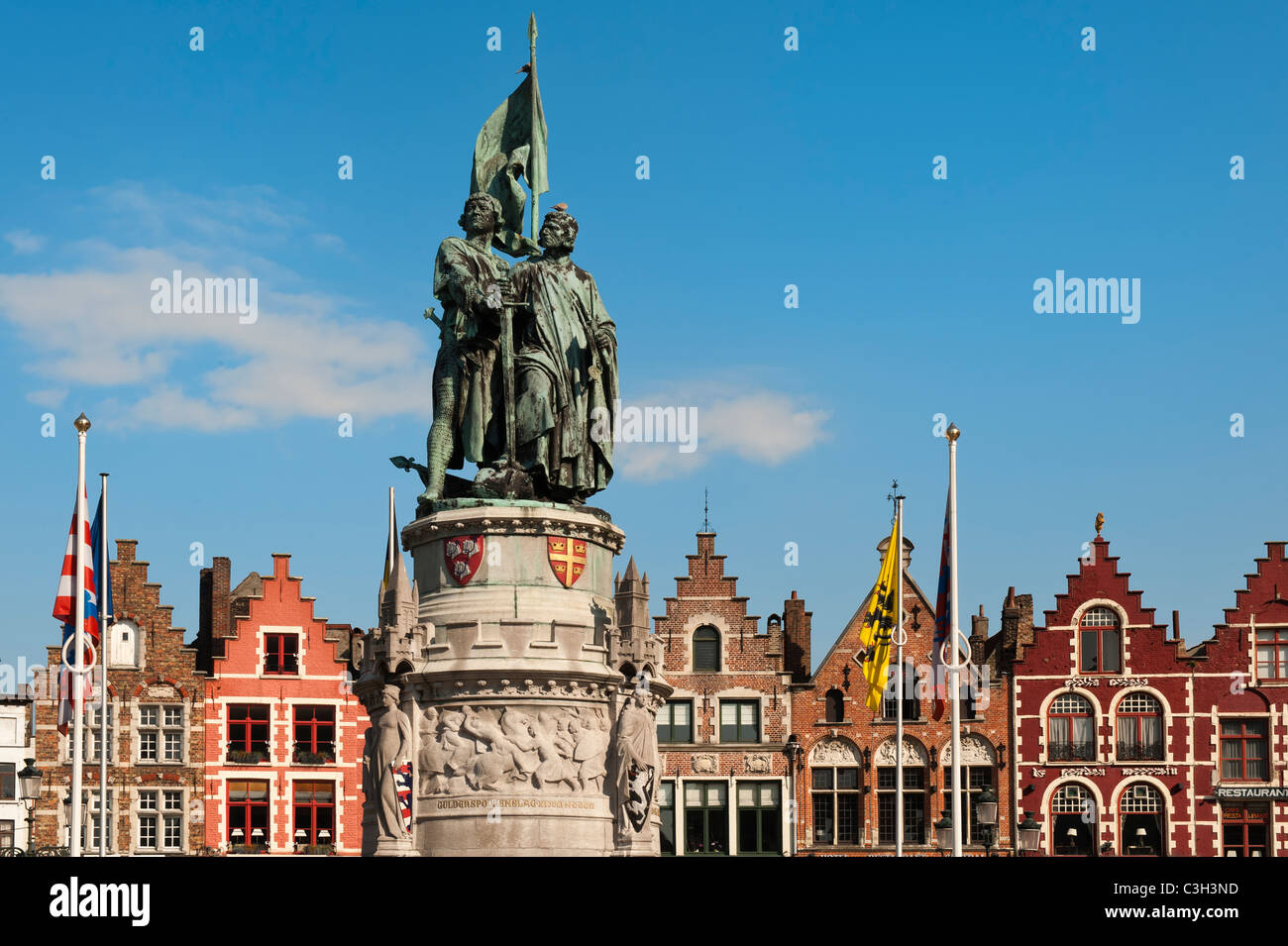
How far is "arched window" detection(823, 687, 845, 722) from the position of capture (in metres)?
63.9

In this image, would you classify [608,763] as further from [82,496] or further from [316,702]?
[316,702]

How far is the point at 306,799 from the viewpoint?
6303 cm

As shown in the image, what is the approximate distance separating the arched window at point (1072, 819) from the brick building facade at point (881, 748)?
1721mm

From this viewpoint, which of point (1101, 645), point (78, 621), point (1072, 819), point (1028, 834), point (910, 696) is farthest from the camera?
point (1101, 645)

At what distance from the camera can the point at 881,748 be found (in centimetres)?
6331

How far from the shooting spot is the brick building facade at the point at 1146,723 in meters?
62.3

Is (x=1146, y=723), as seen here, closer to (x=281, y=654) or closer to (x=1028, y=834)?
(x=1028, y=834)

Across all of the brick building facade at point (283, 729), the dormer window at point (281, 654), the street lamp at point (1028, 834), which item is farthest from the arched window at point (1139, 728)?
the dormer window at point (281, 654)

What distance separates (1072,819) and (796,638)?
36.9 feet

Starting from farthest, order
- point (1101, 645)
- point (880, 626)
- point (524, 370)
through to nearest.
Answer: point (1101, 645) < point (880, 626) < point (524, 370)

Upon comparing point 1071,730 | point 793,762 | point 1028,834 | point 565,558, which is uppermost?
point 565,558

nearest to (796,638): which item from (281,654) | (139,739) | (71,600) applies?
(281,654)
